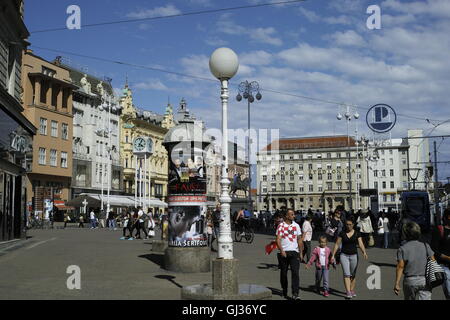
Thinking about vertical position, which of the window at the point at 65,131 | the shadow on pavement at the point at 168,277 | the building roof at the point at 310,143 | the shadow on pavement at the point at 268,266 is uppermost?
the building roof at the point at 310,143

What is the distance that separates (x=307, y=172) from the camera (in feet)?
439

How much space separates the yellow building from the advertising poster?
6010 cm

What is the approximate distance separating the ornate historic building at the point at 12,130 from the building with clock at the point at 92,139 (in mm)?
37822

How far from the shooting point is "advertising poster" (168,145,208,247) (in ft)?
49.0

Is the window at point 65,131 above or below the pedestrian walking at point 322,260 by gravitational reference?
above

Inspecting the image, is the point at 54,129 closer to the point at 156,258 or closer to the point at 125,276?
the point at 156,258

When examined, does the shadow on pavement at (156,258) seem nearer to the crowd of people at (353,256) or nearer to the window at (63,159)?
the crowd of people at (353,256)

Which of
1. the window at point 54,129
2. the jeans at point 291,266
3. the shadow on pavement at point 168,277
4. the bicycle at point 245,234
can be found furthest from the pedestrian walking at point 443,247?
the window at point 54,129

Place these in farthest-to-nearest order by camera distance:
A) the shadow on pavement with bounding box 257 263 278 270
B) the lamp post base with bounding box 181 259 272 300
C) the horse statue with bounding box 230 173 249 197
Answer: the horse statue with bounding box 230 173 249 197, the shadow on pavement with bounding box 257 263 278 270, the lamp post base with bounding box 181 259 272 300

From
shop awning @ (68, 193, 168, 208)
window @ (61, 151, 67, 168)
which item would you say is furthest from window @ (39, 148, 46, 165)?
shop awning @ (68, 193, 168, 208)

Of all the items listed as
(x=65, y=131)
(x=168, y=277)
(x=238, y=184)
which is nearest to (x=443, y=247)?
(x=168, y=277)

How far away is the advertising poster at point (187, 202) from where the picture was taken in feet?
49.0

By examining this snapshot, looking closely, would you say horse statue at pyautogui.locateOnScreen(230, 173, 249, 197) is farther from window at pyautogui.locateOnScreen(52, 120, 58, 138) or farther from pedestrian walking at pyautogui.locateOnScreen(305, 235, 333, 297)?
pedestrian walking at pyautogui.locateOnScreen(305, 235, 333, 297)
